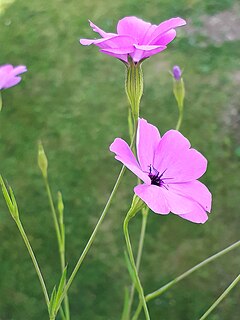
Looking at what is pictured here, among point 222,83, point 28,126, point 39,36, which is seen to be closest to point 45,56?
point 39,36

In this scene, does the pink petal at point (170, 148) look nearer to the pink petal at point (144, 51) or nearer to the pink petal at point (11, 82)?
the pink petal at point (144, 51)

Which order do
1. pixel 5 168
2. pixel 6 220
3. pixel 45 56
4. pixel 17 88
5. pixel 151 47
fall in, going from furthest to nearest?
pixel 45 56 < pixel 17 88 < pixel 5 168 < pixel 6 220 < pixel 151 47

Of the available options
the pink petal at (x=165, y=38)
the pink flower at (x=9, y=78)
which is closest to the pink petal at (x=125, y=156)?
the pink petal at (x=165, y=38)

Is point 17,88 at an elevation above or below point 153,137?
below

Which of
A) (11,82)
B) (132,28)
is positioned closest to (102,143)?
(11,82)

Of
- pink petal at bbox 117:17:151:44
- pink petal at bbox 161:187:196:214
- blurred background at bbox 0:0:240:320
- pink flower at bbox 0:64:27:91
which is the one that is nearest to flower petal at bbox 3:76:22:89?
pink flower at bbox 0:64:27:91

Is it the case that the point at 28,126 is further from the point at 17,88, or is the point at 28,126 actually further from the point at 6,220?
the point at 6,220
